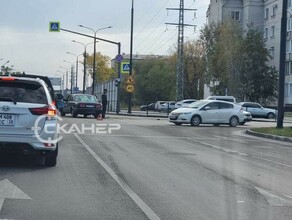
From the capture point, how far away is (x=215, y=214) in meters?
7.96

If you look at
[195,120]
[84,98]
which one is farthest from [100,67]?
[195,120]

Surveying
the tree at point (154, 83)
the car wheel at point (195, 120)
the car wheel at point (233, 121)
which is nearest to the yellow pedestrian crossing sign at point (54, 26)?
the car wheel at point (195, 120)

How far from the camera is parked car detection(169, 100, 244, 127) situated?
31.6m

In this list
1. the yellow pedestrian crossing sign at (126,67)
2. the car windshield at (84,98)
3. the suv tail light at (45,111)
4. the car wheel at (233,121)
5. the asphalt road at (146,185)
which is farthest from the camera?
the yellow pedestrian crossing sign at (126,67)

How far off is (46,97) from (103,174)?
1.98m

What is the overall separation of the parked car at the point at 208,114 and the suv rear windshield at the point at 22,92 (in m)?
20.2

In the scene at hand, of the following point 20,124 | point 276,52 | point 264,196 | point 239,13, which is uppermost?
point 239,13

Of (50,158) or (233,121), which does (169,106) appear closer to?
(233,121)

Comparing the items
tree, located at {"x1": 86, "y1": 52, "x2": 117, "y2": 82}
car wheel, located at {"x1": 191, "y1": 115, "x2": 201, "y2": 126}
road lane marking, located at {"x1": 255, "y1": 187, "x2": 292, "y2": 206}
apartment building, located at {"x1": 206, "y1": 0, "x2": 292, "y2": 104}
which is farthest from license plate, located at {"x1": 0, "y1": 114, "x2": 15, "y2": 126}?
tree, located at {"x1": 86, "y1": 52, "x2": 117, "y2": 82}

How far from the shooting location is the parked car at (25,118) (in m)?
11.3

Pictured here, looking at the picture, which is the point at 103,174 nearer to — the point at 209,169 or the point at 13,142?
the point at 13,142

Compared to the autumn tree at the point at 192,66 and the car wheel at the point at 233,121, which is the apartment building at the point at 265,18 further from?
the car wheel at the point at 233,121

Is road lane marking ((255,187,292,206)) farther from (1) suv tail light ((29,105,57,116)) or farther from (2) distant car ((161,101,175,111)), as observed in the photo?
(2) distant car ((161,101,175,111))

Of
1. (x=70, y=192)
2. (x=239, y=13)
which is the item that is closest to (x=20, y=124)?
(x=70, y=192)
